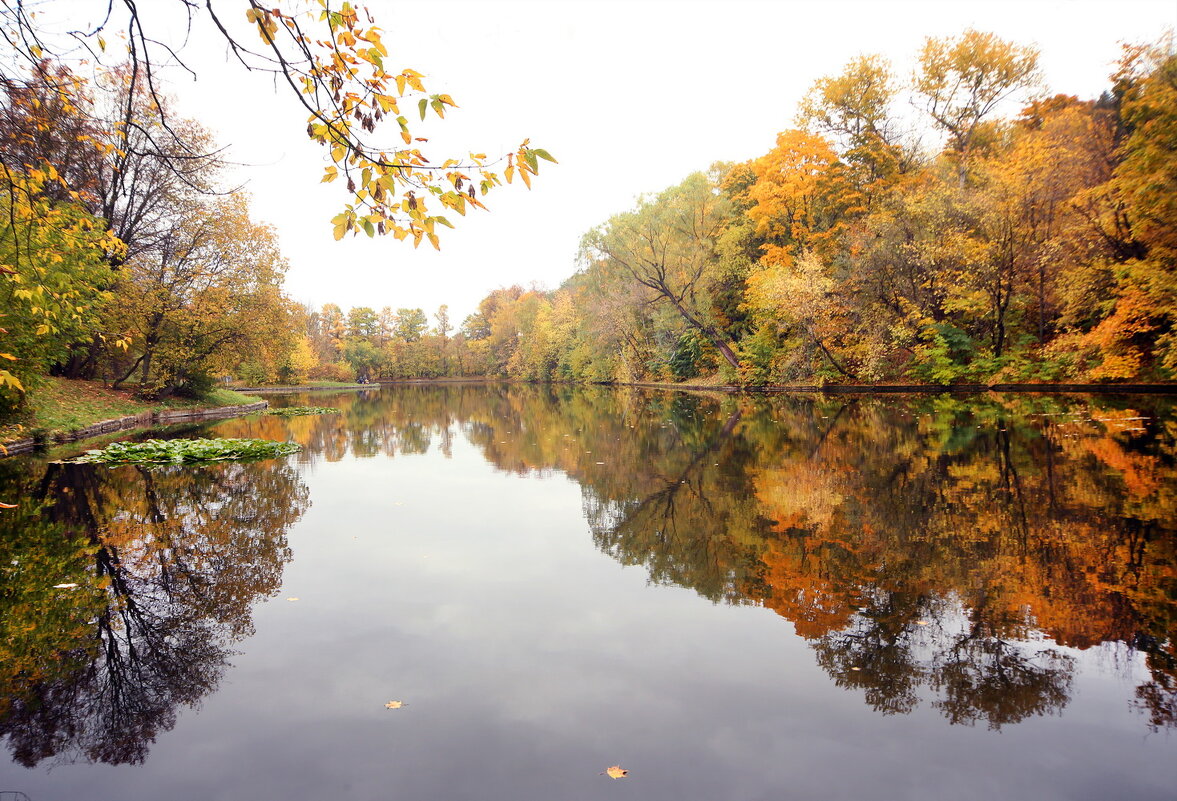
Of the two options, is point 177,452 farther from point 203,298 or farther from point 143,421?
point 203,298

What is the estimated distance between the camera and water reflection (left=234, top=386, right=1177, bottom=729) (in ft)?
11.1

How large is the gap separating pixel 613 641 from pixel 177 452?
38.6 feet

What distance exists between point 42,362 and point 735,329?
104ft

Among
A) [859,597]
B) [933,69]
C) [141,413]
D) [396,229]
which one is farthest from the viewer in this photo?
[933,69]

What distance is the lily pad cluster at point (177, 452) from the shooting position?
11.7m

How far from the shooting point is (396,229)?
10.2 ft

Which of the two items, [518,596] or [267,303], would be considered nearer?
[518,596]

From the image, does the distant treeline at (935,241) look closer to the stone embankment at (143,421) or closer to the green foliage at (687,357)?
the green foliage at (687,357)

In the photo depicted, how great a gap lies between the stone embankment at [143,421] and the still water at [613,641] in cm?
653

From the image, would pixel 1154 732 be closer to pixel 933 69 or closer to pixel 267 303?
pixel 267 303

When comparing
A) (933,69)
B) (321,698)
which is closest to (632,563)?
(321,698)

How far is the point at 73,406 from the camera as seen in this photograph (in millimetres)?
17625

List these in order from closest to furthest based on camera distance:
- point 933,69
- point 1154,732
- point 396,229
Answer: point 1154,732, point 396,229, point 933,69

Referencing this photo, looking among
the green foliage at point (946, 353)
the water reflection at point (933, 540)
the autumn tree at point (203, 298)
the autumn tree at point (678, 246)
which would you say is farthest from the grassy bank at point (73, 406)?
the green foliage at point (946, 353)
